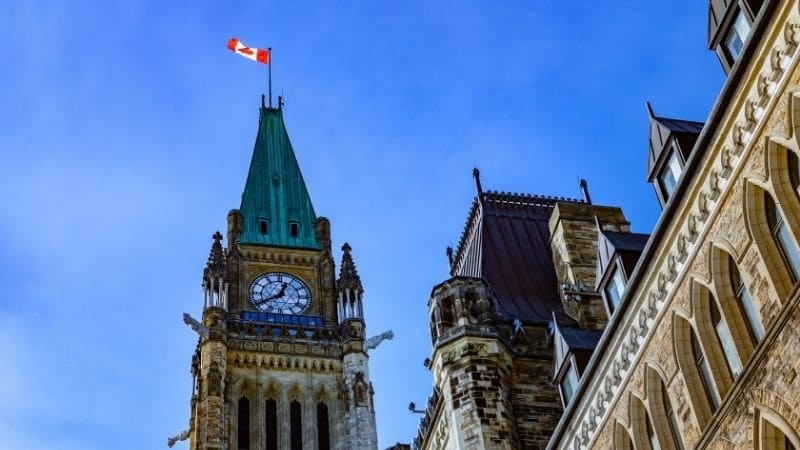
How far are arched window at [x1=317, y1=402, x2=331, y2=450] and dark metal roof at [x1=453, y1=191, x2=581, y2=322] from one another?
108 ft

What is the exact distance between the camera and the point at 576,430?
65.2 ft

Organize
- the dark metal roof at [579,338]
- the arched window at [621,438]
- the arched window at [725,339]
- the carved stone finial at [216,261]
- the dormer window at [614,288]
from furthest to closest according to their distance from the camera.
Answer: the carved stone finial at [216,261], the dark metal roof at [579,338], the dormer window at [614,288], the arched window at [621,438], the arched window at [725,339]

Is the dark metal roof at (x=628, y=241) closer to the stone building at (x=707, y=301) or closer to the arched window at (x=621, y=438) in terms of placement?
the stone building at (x=707, y=301)

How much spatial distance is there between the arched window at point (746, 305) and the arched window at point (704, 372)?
0.89 meters

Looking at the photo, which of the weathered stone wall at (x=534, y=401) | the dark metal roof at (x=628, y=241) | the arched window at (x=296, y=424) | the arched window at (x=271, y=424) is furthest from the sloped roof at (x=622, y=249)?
the arched window at (x=271, y=424)

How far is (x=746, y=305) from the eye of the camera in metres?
15.2

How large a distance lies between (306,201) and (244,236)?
20.9 ft

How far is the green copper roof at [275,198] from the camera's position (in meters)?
76.8

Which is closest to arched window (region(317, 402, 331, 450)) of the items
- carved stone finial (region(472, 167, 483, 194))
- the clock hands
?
the clock hands

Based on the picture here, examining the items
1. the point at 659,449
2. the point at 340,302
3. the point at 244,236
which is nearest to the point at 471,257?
the point at 659,449

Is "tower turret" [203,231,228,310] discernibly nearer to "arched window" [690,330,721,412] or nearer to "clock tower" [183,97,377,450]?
"clock tower" [183,97,377,450]

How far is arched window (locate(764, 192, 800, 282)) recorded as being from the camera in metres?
14.3

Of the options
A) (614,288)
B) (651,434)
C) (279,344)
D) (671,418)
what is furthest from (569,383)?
(279,344)

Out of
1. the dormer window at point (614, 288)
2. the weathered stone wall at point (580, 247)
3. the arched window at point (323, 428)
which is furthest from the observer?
the arched window at point (323, 428)
